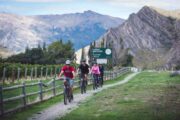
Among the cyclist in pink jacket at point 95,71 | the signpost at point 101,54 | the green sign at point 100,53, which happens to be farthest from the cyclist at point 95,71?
the green sign at point 100,53

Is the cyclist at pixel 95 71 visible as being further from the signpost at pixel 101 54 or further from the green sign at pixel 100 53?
the green sign at pixel 100 53

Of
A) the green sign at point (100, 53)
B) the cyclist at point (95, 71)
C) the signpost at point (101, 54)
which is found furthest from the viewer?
the green sign at point (100, 53)

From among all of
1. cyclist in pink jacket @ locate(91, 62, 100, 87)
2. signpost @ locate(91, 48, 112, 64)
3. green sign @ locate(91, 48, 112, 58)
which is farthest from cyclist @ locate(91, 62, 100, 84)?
green sign @ locate(91, 48, 112, 58)

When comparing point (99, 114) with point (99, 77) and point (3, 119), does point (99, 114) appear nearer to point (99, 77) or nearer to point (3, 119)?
point (3, 119)

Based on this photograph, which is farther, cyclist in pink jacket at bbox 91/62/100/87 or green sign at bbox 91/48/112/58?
green sign at bbox 91/48/112/58

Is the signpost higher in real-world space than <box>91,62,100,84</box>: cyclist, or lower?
higher

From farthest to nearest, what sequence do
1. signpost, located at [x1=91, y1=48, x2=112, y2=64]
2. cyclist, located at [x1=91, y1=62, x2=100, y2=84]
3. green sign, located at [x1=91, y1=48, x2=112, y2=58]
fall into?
green sign, located at [x1=91, y1=48, x2=112, y2=58] → signpost, located at [x1=91, y1=48, x2=112, y2=64] → cyclist, located at [x1=91, y1=62, x2=100, y2=84]

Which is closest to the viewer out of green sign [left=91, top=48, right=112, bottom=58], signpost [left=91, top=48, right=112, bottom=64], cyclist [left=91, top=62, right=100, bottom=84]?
cyclist [left=91, top=62, right=100, bottom=84]

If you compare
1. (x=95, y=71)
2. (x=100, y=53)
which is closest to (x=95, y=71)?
(x=95, y=71)

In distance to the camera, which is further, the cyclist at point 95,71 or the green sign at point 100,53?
the green sign at point 100,53

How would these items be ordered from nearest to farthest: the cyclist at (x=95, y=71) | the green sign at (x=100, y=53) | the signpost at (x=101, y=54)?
the cyclist at (x=95, y=71)
the signpost at (x=101, y=54)
the green sign at (x=100, y=53)

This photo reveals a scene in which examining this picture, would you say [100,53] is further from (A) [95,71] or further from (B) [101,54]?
(A) [95,71]

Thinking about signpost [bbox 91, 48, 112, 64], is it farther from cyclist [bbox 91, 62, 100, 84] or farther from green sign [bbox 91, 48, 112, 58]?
cyclist [bbox 91, 62, 100, 84]

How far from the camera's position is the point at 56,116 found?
62.4 feet
